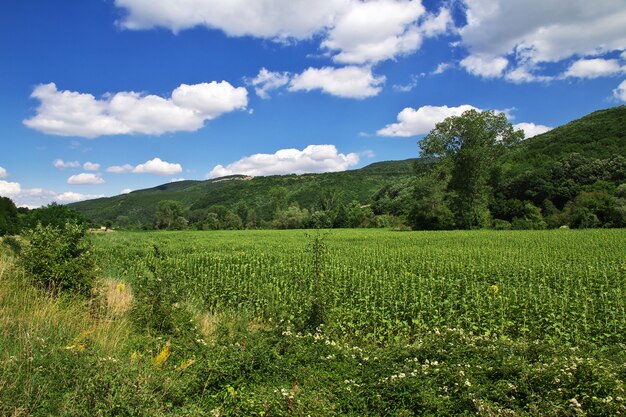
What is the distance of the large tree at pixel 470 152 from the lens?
42.6m

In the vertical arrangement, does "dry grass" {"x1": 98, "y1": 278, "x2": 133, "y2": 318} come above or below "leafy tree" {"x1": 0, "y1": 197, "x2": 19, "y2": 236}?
below

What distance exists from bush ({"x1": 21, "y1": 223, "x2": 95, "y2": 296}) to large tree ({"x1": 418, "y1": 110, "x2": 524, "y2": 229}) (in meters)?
41.0

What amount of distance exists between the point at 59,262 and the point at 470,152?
41871 mm

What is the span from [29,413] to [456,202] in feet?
146

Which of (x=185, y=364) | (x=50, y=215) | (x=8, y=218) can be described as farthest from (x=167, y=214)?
(x=185, y=364)

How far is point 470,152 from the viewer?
41.8 meters

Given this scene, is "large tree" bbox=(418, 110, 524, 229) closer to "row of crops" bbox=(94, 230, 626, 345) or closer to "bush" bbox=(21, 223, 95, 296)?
"row of crops" bbox=(94, 230, 626, 345)

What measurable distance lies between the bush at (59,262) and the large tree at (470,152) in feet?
135

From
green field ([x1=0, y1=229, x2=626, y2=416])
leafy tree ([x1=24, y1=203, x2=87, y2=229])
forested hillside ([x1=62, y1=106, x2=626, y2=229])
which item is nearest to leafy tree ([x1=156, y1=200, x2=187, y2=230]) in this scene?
forested hillside ([x1=62, y1=106, x2=626, y2=229])

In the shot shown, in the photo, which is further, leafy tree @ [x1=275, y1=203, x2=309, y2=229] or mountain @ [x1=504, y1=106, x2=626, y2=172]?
leafy tree @ [x1=275, y1=203, x2=309, y2=229]

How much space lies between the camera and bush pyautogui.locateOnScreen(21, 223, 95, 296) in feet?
24.7

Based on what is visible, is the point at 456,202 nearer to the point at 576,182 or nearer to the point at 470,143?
the point at 470,143

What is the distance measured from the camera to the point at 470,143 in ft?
144

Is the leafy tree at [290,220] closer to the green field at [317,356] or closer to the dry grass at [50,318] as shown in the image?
the green field at [317,356]
